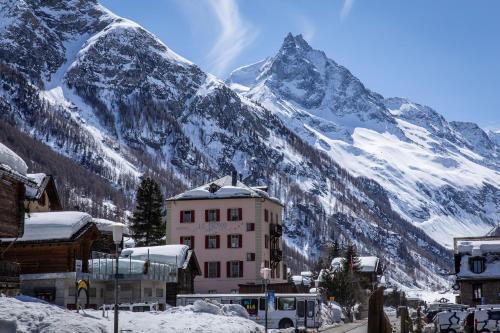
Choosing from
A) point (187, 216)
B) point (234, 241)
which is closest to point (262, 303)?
point (234, 241)

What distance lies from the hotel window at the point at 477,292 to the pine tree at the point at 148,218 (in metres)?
36.2

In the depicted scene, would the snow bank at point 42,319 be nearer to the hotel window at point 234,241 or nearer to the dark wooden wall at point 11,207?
the dark wooden wall at point 11,207

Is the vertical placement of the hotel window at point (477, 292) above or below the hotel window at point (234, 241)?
below

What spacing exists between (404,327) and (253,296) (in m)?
19.9

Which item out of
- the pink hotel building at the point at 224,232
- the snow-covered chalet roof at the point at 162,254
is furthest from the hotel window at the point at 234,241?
the snow-covered chalet roof at the point at 162,254

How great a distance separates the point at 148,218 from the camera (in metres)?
91.3

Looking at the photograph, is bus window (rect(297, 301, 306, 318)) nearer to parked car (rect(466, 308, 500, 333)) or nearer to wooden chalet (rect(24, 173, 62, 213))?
parked car (rect(466, 308, 500, 333))

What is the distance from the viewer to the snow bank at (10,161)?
3706cm

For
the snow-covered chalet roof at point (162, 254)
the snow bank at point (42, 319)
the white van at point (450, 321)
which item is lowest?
the white van at point (450, 321)

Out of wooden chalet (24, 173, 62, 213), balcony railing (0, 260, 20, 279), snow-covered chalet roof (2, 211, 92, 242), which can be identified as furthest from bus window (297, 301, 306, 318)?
balcony railing (0, 260, 20, 279)

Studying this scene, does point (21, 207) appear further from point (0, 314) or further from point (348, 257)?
point (348, 257)

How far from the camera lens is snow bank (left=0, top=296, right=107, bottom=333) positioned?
2219 centimetres

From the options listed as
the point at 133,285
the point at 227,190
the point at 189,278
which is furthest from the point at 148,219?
the point at 133,285

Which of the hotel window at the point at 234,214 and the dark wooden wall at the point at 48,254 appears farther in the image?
the hotel window at the point at 234,214
